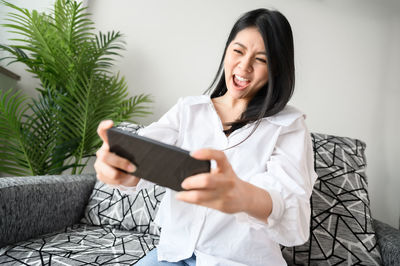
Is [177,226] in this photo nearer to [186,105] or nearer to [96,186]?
[186,105]

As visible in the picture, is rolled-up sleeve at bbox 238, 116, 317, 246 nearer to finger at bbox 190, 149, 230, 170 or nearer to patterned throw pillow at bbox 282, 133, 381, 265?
finger at bbox 190, 149, 230, 170

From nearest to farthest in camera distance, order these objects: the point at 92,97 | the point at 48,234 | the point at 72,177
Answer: the point at 48,234, the point at 72,177, the point at 92,97

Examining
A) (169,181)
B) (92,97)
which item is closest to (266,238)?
(169,181)

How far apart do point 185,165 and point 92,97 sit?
52.7 inches

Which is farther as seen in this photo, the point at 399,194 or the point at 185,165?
the point at 399,194

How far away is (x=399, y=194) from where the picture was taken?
192cm

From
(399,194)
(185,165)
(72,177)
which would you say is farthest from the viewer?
(399,194)

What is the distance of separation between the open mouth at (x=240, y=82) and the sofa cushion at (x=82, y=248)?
70cm

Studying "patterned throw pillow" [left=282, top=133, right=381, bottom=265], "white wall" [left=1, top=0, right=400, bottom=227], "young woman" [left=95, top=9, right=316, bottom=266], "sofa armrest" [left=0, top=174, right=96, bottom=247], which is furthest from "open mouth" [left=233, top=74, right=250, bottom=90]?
"white wall" [left=1, top=0, right=400, bottom=227]

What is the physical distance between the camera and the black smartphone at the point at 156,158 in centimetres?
51

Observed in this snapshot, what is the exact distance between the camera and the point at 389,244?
3.73 ft

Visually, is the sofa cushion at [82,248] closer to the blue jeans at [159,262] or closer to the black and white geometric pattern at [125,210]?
the black and white geometric pattern at [125,210]

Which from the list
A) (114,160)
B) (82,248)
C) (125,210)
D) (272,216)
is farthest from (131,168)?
(125,210)

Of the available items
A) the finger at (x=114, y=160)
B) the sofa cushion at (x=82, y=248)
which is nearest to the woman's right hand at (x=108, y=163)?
the finger at (x=114, y=160)
